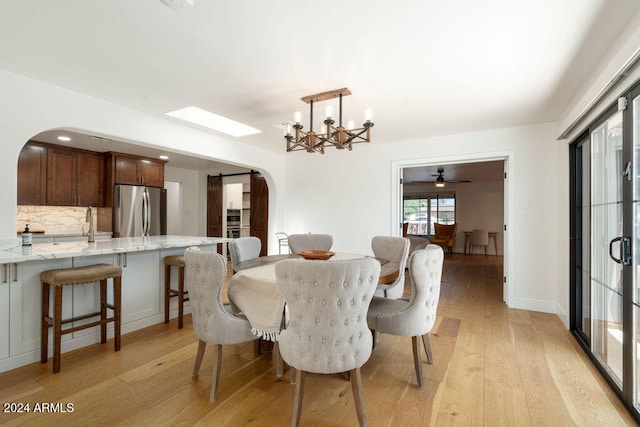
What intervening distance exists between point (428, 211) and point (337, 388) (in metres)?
8.81

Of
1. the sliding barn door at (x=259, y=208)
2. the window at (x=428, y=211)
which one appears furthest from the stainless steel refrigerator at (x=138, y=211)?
the window at (x=428, y=211)

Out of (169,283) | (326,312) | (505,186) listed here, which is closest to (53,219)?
(169,283)

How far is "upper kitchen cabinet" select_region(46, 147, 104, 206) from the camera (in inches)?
185

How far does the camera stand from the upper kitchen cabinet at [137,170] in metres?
5.22

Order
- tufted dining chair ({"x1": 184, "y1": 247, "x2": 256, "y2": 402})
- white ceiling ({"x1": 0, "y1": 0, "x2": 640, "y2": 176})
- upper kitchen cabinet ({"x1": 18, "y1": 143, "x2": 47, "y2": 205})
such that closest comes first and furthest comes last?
white ceiling ({"x1": 0, "y1": 0, "x2": 640, "y2": 176}) < tufted dining chair ({"x1": 184, "y1": 247, "x2": 256, "y2": 402}) < upper kitchen cabinet ({"x1": 18, "y1": 143, "x2": 47, "y2": 205})

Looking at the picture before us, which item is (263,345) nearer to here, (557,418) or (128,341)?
(128,341)

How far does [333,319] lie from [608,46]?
99.6 inches

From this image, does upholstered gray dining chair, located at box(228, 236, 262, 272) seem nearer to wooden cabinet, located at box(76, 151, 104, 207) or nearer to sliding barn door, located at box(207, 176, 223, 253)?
wooden cabinet, located at box(76, 151, 104, 207)

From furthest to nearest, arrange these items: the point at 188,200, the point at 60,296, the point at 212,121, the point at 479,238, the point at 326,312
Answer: the point at 479,238 < the point at 188,200 < the point at 212,121 < the point at 60,296 < the point at 326,312

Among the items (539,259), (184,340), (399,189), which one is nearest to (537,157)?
(539,259)

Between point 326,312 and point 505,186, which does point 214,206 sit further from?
point 326,312

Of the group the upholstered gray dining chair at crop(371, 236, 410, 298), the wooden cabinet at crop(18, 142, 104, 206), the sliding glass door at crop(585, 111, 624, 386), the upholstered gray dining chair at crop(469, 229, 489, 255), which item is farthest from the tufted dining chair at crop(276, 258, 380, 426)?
the upholstered gray dining chair at crop(469, 229, 489, 255)

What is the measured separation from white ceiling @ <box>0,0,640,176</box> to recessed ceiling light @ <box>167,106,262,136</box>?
393 mm

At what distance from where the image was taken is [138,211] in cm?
545
